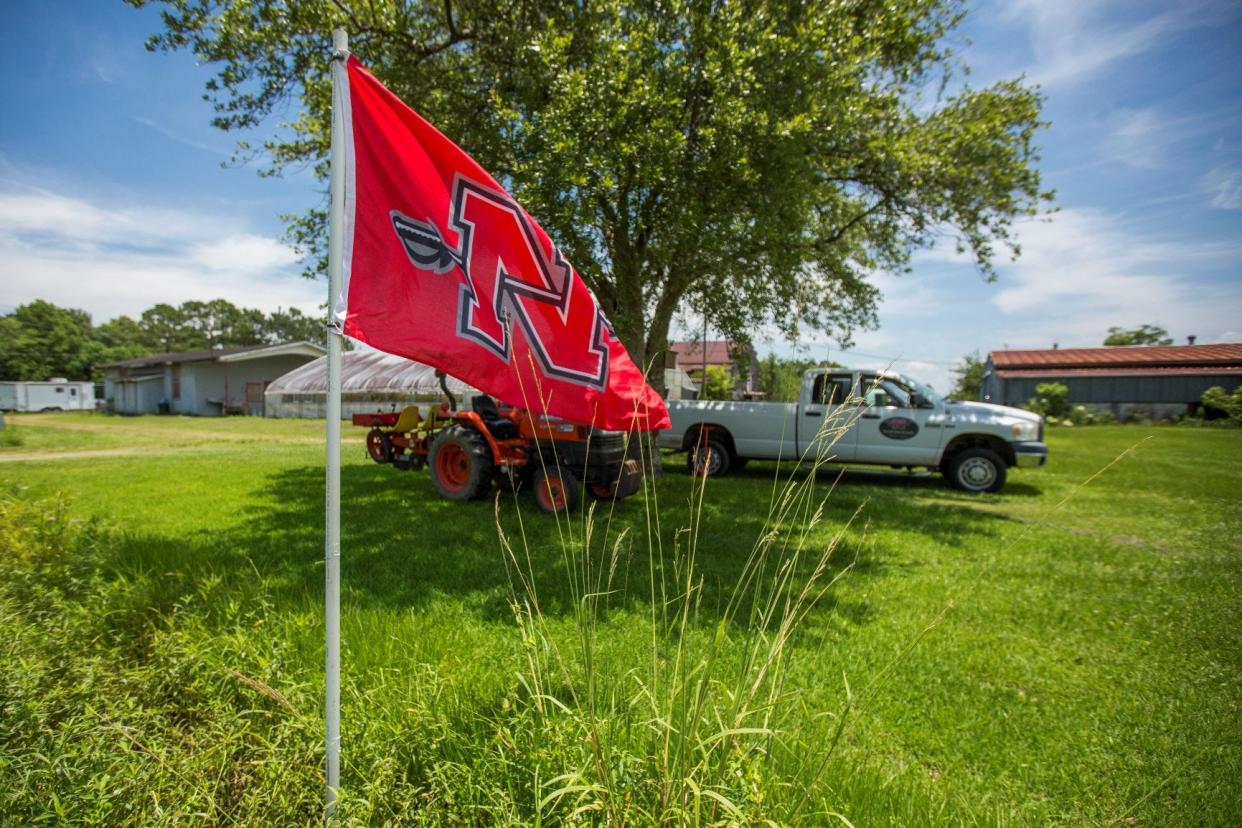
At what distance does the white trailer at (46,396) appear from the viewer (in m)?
40.9

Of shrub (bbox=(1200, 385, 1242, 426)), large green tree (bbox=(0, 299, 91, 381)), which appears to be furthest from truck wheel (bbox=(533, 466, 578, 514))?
large green tree (bbox=(0, 299, 91, 381))

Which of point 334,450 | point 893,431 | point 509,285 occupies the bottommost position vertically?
point 893,431

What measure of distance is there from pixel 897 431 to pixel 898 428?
0.19 feet

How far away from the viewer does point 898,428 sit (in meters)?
10.4

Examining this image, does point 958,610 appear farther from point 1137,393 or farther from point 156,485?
point 1137,393

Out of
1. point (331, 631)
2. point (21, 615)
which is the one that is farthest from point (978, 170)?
point (21, 615)

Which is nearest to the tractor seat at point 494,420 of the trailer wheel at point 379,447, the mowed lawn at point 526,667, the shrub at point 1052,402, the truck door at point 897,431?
the mowed lawn at point 526,667

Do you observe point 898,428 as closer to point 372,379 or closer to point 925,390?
point 925,390

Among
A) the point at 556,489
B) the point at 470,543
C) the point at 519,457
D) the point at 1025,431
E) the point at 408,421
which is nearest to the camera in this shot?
the point at 470,543

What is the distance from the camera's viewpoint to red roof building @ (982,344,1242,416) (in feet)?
92.3

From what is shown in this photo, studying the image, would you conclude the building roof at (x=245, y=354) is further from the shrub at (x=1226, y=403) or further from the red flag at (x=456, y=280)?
the shrub at (x=1226, y=403)

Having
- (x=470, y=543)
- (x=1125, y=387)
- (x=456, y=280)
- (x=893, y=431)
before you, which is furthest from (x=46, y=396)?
(x=1125, y=387)

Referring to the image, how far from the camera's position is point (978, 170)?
28.6ft

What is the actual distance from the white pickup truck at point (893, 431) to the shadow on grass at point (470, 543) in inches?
31.5
